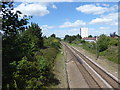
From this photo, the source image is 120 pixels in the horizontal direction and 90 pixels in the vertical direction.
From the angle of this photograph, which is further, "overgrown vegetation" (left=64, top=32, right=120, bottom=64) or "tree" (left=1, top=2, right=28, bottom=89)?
"overgrown vegetation" (left=64, top=32, right=120, bottom=64)

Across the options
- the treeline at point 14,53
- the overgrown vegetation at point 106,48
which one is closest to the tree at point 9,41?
the treeline at point 14,53

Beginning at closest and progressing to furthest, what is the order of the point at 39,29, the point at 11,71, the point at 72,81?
1. the point at 11,71
2. the point at 72,81
3. the point at 39,29

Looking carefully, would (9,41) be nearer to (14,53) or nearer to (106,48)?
(14,53)

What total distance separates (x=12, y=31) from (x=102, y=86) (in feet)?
27.3

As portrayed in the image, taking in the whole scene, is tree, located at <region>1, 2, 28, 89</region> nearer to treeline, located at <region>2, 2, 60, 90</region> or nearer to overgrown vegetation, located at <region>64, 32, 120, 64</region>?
treeline, located at <region>2, 2, 60, 90</region>

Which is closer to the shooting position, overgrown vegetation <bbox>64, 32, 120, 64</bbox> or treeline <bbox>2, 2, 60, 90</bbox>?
treeline <bbox>2, 2, 60, 90</bbox>

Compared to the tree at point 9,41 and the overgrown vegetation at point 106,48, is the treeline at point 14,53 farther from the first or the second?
the overgrown vegetation at point 106,48

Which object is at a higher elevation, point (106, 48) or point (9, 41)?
point (9, 41)

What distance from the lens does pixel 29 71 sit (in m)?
7.82

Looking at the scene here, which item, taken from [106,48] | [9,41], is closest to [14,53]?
[9,41]

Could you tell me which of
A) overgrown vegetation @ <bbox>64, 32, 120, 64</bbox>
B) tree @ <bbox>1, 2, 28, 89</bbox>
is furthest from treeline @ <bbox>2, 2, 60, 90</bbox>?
overgrown vegetation @ <bbox>64, 32, 120, 64</bbox>

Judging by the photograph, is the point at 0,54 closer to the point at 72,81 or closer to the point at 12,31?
the point at 12,31

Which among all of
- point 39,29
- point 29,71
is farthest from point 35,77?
point 39,29

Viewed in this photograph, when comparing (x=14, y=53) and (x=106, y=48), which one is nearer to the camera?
(x=14, y=53)
